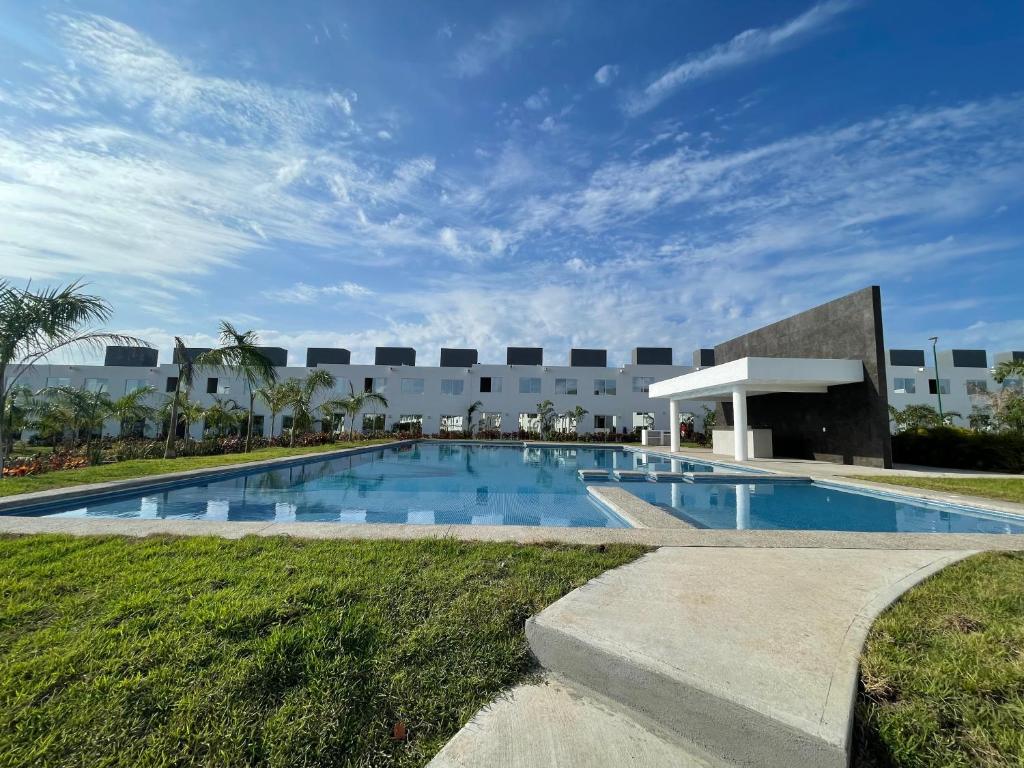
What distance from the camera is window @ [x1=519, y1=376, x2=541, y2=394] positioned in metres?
31.4

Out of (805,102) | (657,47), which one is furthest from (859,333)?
(657,47)

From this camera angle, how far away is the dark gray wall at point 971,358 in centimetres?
3588

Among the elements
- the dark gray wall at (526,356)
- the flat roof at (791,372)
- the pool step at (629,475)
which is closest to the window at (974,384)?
the flat roof at (791,372)

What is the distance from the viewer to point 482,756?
180cm

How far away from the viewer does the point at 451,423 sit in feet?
105

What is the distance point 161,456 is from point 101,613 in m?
14.7

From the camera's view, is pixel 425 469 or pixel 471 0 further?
pixel 425 469

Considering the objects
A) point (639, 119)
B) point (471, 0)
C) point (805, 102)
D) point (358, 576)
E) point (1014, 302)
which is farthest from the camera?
point (1014, 302)

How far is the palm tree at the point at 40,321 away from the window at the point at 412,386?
22.0 meters

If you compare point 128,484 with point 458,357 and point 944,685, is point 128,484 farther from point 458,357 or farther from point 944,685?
point 458,357

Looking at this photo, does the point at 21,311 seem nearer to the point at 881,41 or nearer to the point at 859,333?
the point at 881,41

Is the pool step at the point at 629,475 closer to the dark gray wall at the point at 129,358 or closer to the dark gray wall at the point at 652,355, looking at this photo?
the dark gray wall at the point at 652,355

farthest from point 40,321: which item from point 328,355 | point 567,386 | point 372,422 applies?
point 328,355

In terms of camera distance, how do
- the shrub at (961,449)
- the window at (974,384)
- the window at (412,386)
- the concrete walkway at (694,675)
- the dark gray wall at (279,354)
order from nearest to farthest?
the concrete walkway at (694,675), the shrub at (961,449), the window at (412,386), the window at (974,384), the dark gray wall at (279,354)
